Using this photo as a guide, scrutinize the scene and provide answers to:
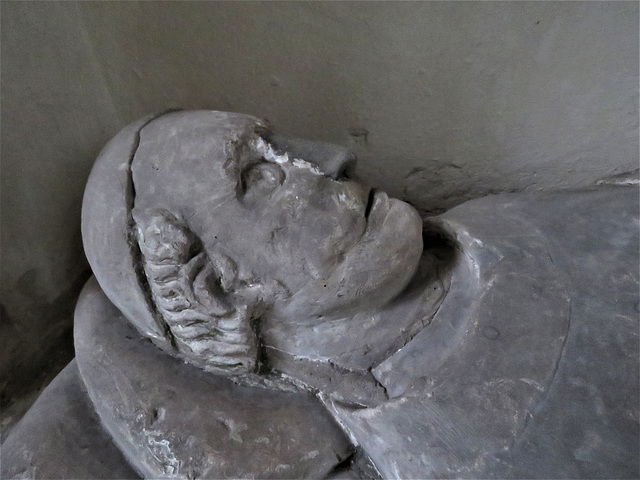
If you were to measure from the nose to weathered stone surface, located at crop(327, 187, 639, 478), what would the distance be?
1.25 feet

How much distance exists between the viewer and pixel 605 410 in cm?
106

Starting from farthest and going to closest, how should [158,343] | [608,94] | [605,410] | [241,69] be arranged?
[241,69]
[608,94]
[158,343]
[605,410]

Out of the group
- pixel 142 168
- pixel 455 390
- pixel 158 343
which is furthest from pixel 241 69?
pixel 455 390

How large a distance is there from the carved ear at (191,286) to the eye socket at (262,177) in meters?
0.19

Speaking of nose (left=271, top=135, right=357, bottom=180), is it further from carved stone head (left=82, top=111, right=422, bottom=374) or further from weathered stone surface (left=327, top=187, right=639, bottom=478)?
weathered stone surface (left=327, top=187, right=639, bottom=478)

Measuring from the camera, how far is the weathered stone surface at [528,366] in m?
1.06

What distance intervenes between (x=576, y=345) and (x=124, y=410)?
1.17 meters

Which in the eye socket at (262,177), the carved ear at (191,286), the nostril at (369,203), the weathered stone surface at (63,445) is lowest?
the weathered stone surface at (63,445)

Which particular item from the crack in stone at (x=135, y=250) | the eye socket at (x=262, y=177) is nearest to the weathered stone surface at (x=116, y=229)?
the crack in stone at (x=135, y=250)

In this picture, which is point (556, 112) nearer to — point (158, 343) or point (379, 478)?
point (379, 478)

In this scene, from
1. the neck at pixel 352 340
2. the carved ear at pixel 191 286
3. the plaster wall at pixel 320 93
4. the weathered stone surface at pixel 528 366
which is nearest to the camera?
the weathered stone surface at pixel 528 366

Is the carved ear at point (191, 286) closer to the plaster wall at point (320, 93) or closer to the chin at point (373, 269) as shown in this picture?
the chin at point (373, 269)

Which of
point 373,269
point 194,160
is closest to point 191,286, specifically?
point 194,160

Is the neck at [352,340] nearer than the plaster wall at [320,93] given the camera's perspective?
Yes
